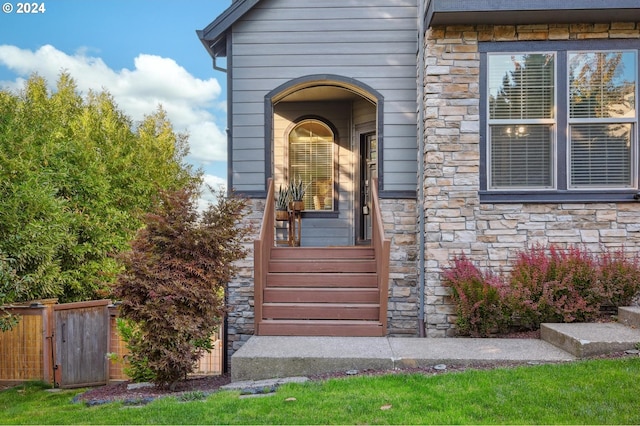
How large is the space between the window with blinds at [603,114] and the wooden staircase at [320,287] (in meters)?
2.78

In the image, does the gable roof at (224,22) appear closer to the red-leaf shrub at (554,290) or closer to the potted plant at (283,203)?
the potted plant at (283,203)

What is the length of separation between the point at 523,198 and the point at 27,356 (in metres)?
8.34

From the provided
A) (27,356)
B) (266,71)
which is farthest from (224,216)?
(27,356)

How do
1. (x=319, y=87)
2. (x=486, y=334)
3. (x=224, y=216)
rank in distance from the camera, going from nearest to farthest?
1. (x=224, y=216)
2. (x=486, y=334)
3. (x=319, y=87)

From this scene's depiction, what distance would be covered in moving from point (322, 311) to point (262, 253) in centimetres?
108

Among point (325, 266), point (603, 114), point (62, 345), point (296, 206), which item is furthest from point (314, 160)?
point (62, 345)

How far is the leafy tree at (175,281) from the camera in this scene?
4.74 meters

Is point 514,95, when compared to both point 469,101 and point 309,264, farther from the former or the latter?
point 309,264

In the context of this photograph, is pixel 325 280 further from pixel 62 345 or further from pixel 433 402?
pixel 62 345

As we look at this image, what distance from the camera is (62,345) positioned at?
321 inches

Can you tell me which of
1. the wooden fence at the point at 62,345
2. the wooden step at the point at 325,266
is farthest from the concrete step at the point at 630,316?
the wooden fence at the point at 62,345

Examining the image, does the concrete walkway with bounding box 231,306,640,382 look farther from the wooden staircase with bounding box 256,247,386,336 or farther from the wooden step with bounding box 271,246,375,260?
the wooden step with bounding box 271,246,375,260

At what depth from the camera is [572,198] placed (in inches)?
241

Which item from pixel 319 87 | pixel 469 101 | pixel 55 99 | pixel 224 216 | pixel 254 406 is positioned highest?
pixel 55 99
